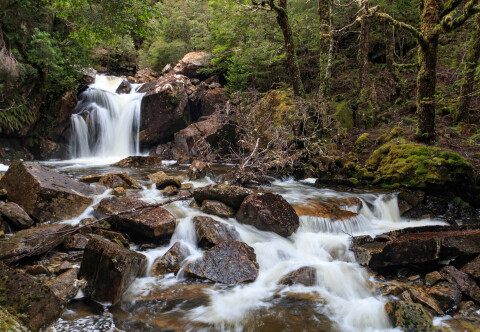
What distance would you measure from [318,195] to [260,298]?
4350mm

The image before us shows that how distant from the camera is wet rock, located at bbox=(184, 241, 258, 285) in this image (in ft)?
13.6

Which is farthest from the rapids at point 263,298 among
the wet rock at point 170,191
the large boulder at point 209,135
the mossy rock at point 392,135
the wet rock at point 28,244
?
the large boulder at point 209,135

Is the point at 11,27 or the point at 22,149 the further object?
the point at 22,149

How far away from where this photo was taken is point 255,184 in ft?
27.7

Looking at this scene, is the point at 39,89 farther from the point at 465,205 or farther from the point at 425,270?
the point at 465,205

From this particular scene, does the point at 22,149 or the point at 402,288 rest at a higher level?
the point at 22,149

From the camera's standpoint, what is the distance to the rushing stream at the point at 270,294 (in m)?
3.29

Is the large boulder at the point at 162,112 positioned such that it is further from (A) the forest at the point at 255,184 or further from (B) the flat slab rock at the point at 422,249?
(B) the flat slab rock at the point at 422,249

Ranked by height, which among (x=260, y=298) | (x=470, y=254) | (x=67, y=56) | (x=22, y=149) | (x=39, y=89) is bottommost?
(x=260, y=298)

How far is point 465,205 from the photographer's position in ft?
21.9

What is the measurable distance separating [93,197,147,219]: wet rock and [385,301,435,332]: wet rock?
4.42 metres

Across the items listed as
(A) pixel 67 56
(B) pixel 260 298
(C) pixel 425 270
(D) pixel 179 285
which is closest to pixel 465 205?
(C) pixel 425 270

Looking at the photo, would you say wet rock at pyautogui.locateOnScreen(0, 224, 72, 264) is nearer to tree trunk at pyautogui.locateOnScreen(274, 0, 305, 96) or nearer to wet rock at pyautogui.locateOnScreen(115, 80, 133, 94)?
tree trunk at pyautogui.locateOnScreen(274, 0, 305, 96)

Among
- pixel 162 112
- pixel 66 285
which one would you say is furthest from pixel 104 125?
pixel 66 285
